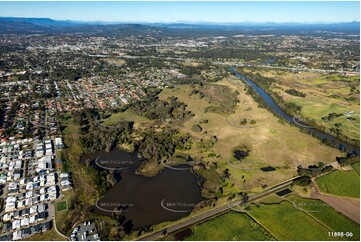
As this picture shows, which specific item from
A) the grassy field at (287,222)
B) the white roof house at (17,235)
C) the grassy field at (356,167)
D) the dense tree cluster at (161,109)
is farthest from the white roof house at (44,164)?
the grassy field at (356,167)

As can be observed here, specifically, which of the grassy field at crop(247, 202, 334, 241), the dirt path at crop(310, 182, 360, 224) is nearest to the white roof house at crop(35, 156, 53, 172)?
the grassy field at crop(247, 202, 334, 241)

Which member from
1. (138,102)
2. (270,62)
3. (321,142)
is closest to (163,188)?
(321,142)

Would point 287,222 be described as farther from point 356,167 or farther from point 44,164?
point 44,164

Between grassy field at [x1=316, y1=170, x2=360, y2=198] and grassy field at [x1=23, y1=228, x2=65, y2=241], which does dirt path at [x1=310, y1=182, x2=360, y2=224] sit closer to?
grassy field at [x1=316, y1=170, x2=360, y2=198]

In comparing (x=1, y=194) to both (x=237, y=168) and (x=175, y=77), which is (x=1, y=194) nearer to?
(x=237, y=168)

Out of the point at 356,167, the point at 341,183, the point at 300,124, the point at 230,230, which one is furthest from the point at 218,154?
the point at 300,124

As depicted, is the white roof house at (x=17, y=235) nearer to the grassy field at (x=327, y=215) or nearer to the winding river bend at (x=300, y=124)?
the grassy field at (x=327, y=215)
